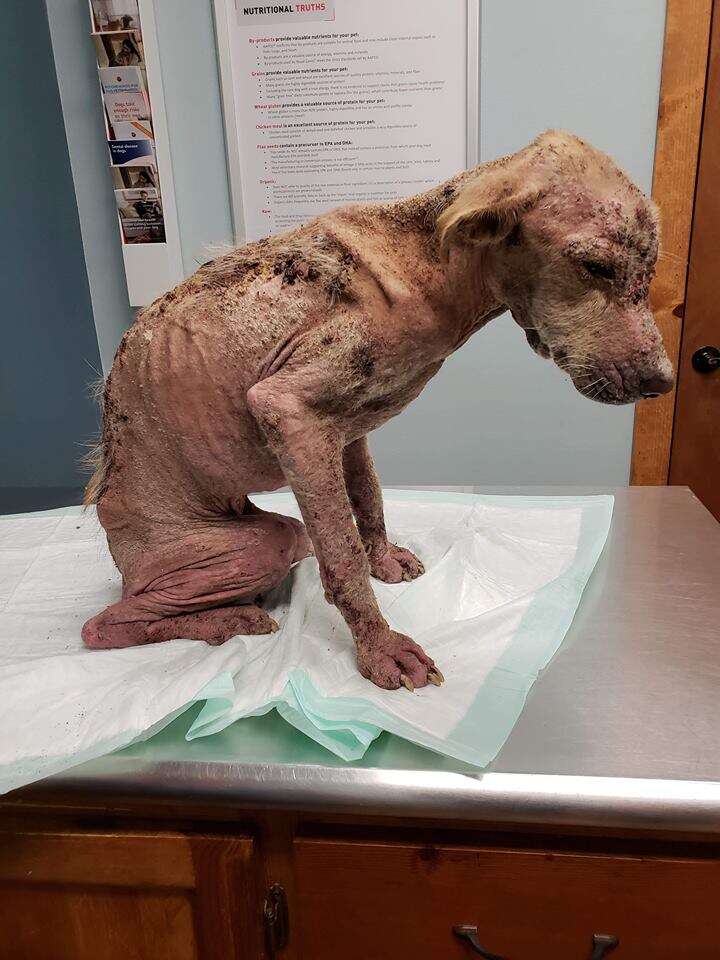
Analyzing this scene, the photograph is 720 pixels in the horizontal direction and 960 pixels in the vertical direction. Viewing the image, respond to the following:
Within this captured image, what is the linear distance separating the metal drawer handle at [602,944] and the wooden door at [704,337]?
1375mm

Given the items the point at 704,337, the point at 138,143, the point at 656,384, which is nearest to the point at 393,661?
the point at 656,384

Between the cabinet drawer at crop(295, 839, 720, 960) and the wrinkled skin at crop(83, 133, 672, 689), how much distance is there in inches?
8.3

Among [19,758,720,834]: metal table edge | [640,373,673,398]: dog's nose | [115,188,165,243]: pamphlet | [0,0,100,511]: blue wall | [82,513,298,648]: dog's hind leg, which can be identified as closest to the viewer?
[19,758,720,834]: metal table edge

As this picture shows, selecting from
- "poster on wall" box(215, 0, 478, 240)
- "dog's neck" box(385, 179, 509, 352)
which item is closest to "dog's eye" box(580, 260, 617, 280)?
"dog's neck" box(385, 179, 509, 352)

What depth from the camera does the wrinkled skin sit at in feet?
2.52

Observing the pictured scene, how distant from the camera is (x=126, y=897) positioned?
780 mm

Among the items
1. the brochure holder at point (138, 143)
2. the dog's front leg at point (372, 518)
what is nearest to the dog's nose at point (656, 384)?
the dog's front leg at point (372, 518)

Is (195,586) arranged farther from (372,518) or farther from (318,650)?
(372,518)

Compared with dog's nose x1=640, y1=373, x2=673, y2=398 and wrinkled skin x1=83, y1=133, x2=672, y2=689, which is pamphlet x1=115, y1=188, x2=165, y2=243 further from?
dog's nose x1=640, y1=373, x2=673, y2=398

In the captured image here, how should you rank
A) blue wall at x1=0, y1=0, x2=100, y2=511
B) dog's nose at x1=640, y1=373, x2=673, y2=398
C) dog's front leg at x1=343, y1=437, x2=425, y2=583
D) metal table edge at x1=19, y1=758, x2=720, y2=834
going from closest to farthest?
metal table edge at x1=19, y1=758, x2=720, y2=834, dog's nose at x1=640, y1=373, x2=673, y2=398, dog's front leg at x1=343, y1=437, x2=425, y2=583, blue wall at x1=0, y1=0, x2=100, y2=511

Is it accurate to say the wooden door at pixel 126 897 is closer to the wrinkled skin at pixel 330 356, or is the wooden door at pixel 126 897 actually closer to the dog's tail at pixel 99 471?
the wrinkled skin at pixel 330 356

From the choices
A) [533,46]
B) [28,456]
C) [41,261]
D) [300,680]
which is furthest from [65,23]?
[300,680]

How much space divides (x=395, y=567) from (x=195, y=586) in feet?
1.19

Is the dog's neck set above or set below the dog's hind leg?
above
